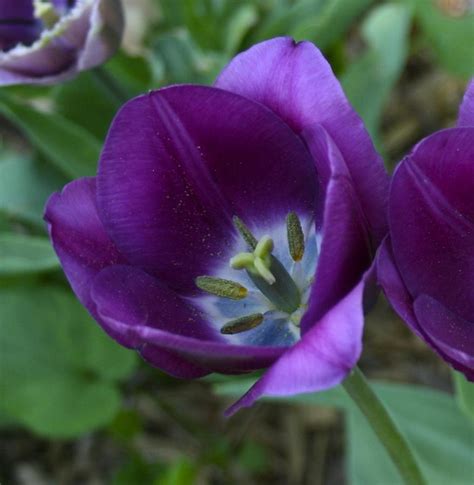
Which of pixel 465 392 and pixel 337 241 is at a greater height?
pixel 337 241

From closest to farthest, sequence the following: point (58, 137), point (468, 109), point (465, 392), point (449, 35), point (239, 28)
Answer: point (468, 109) → point (465, 392) → point (58, 137) → point (239, 28) → point (449, 35)

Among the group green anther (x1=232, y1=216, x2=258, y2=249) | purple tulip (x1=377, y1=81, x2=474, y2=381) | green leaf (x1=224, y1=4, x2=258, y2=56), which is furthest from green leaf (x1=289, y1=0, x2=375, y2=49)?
purple tulip (x1=377, y1=81, x2=474, y2=381)

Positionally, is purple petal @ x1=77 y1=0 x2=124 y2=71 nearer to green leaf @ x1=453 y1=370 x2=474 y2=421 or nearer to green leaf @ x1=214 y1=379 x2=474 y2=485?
green leaf @ x1=214 y1=379 x2=474 y2=485

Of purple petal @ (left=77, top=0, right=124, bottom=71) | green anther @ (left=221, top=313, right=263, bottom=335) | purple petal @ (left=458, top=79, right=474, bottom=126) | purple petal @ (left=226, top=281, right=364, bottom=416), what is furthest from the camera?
purple petal @ (left=77, top=0, right=124, bottom=71)

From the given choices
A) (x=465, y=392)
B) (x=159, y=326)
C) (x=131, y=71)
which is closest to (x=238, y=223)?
(x=159, y=326)

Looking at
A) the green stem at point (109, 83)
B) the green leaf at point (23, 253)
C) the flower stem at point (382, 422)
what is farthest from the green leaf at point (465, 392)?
the green stem at point (109, 83)

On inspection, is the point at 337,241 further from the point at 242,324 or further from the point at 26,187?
the point at 26,187
